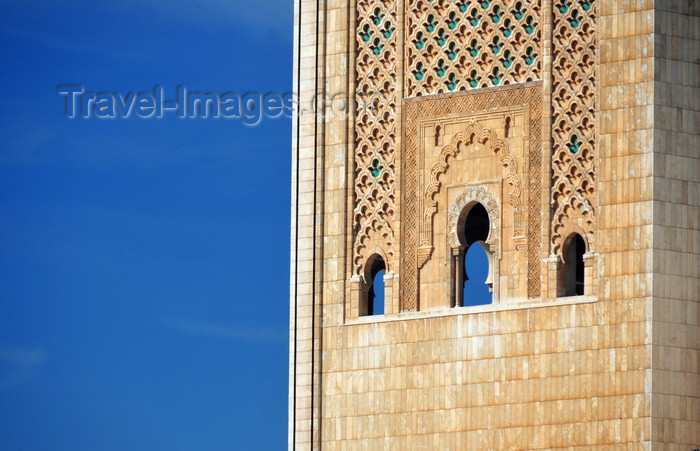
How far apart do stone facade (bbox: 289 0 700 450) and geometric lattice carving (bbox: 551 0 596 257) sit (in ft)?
0.07

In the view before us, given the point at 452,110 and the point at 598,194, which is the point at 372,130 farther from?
the point at 598,194

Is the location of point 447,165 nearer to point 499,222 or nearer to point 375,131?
point 499,222

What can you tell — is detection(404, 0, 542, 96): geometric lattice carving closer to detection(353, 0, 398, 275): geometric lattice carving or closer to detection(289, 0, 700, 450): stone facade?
detection(289, 0, 700, 450): stone facade

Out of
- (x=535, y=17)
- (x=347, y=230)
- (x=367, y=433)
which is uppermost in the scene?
(x=535, y=17)

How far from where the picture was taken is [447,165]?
28.0 m

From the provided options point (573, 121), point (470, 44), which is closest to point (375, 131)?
point (470, 44)

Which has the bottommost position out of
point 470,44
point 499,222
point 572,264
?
point 572,264

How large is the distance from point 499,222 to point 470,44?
203cm

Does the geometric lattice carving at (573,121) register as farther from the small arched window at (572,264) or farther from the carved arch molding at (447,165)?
the carved arch molding at (447,165)

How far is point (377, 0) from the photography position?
28.9m

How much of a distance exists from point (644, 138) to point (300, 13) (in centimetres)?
505

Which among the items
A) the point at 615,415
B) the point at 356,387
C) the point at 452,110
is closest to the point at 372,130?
the point at 452,110

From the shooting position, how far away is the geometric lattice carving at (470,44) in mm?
27531

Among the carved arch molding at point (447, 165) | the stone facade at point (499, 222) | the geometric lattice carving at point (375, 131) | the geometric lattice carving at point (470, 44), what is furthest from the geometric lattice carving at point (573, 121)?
the geometric lattice carving at point (375, 131)
